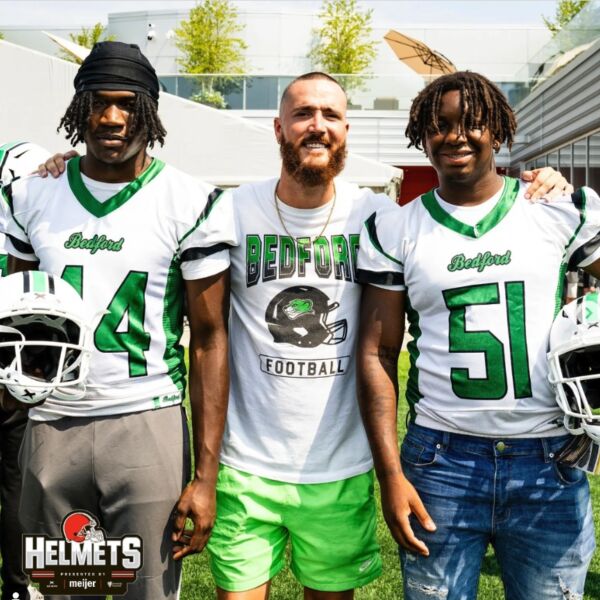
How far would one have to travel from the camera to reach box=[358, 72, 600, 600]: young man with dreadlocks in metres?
2.35

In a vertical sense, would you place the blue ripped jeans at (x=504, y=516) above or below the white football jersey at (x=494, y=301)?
below

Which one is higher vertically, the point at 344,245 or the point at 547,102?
the point at 547,102

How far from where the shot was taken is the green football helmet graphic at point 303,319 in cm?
262

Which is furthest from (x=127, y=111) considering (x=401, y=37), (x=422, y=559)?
(x=401, y=37)

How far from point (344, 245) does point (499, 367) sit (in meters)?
0.66

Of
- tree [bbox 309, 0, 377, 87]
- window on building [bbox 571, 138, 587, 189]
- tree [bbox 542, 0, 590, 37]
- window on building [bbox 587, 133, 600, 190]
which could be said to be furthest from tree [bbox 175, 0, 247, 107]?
window on building [bbox 587, 133, 600, 190]

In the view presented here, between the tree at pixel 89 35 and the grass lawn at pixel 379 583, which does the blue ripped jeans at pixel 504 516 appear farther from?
the tree at pixel 89 35

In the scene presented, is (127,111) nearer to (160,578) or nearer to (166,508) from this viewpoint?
(166,508)

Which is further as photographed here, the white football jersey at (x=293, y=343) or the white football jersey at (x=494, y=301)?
the white football jersey at (x=293, y=343)

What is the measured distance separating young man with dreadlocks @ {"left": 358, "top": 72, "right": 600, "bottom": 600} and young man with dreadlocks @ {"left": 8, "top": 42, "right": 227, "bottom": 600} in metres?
0.59

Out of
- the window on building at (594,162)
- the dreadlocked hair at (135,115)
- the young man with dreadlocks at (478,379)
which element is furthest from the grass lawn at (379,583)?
the window on building at (594,162)

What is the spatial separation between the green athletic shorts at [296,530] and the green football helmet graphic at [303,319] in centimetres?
48

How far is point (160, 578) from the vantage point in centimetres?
250

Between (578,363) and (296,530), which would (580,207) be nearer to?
(578,363)
